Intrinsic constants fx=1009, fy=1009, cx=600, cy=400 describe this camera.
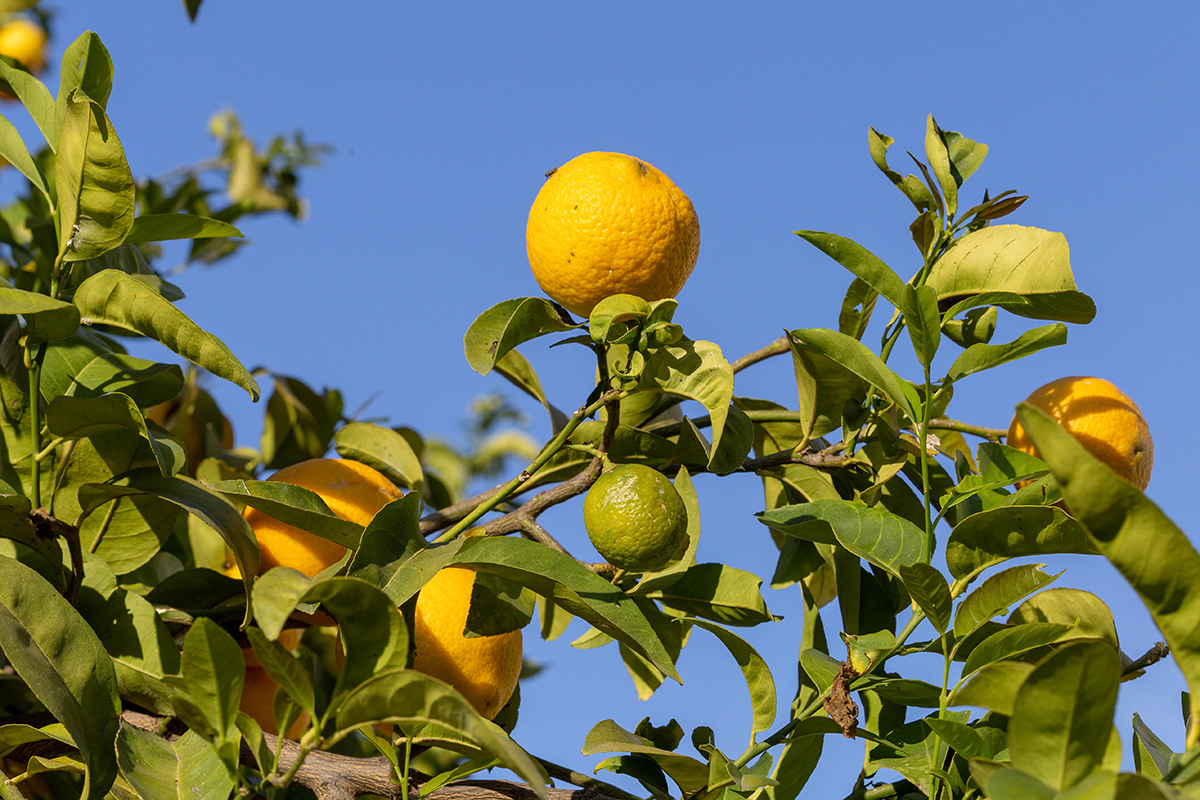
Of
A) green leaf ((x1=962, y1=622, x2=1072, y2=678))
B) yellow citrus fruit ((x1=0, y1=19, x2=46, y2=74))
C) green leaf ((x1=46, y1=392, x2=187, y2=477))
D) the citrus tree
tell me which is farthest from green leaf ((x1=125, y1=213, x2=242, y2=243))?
yellow citrus fruit ((x1=0, y1=19, x2=46, y2=74))

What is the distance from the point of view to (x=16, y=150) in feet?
4.10

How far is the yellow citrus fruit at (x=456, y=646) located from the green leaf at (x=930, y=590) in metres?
0.48

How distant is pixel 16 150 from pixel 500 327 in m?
0.69

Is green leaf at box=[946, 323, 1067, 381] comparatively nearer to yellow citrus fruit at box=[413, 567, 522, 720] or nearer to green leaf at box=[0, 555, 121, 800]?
yellow citrus fruit at box=[413, 567, 522, 720]

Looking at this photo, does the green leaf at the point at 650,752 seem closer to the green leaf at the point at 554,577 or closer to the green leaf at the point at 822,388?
the green leaf at the point at 554,577

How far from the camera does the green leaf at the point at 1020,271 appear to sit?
1.10 metres

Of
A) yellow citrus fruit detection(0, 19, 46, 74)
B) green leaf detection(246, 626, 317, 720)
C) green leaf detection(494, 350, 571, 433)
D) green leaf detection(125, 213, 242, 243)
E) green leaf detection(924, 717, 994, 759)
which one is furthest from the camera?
yellow citrus fruit detection(0, 19, 46, 74)

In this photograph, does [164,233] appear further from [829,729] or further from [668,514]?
[829,729]

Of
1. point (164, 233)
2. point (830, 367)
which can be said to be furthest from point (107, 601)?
point (830, 367)

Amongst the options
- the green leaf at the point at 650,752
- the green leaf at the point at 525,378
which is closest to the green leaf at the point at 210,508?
the green leaf at the point at 650,752

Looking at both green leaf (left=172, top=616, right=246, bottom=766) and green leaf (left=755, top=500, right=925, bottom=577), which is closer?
green leaf (left=172, top=616, right=246, bottom=766)

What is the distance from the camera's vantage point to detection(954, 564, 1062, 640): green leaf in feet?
2.93

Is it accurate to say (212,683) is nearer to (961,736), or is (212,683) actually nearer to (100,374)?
(961,736)

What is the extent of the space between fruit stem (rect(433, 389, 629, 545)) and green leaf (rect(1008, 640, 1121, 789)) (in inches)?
19.0
